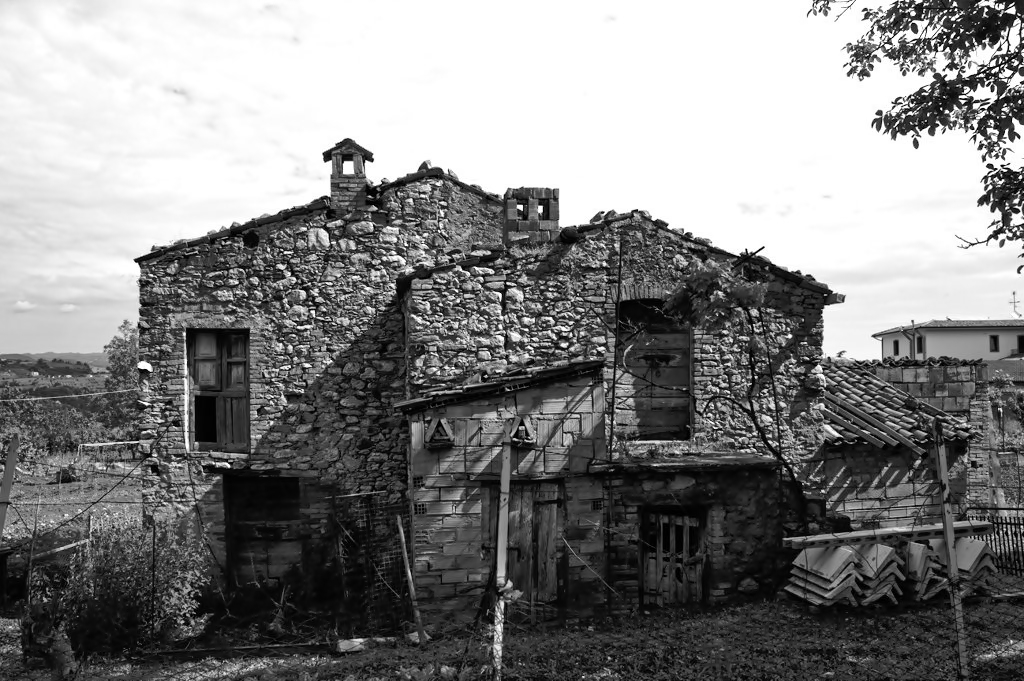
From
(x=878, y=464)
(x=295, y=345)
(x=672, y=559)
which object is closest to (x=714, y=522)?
(x=672, y=559)

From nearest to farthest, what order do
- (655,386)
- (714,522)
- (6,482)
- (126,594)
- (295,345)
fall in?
1. (6,482)
2. (126,594)
3. (714,522)
4. (655,386)
5. (295,345)

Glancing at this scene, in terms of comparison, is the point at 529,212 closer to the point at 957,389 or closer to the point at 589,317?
the point at 589,317

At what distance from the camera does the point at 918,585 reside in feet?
27.7

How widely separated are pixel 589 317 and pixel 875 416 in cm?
470

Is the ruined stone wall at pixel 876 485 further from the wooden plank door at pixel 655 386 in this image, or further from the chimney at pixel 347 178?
the chimney at pixel 347 178

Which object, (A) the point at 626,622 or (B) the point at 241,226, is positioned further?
(B) the point at 241,226

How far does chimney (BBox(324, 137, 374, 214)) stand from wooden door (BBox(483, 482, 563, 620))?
5378mm

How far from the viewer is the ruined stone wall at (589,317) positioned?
31.2 ft

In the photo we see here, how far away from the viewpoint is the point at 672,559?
9.38 meters

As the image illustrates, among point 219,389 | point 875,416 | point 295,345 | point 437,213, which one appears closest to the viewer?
point 875,416

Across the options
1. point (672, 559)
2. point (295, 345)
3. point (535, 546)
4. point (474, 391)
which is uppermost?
point (295, 345)

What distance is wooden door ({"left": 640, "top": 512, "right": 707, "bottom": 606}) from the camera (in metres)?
9.34

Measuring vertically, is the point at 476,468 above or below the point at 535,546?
above

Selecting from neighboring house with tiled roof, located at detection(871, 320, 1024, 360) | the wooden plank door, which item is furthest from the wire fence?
neighboring house with tiled roof, located at detection(871, 320, 1024, 360)
